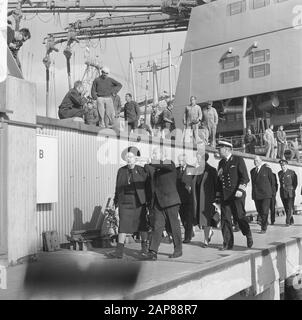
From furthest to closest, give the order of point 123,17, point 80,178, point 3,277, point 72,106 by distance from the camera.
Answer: point 123,17 → point 72,106 → point 80,178 → point 3,277

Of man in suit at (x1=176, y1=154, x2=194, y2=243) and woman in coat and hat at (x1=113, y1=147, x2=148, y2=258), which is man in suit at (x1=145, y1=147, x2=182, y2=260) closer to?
woman in coat and hat at (x1=113, y1=147, x2=148, y2=258)

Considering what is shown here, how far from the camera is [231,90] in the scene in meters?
32.7

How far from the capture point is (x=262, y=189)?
1148 cm

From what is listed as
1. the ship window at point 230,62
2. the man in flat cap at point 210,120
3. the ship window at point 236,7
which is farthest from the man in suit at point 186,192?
the ship window at point 236,7

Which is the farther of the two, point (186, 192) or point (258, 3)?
point (258, 3)

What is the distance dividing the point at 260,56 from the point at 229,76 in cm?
244

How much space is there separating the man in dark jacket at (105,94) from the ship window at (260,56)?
21794 millimetres

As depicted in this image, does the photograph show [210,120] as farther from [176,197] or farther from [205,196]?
[176,197]

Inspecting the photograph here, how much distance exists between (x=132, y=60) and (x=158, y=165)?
32.7 meters

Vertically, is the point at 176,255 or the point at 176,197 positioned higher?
the point at 176,197

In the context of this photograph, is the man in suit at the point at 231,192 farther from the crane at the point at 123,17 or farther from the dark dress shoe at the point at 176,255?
the crane at the point at 123,17

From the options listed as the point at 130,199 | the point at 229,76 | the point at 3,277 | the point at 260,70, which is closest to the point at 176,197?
the point at 130,199
